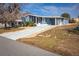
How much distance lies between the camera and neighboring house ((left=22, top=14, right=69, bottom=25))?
12.7 ft

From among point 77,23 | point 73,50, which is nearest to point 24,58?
point 73,50

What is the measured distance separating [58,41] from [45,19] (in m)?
0.42

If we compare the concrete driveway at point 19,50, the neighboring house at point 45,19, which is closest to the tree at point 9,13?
the neighboring house at point 45,19

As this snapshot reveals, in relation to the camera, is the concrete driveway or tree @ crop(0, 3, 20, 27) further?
tree @ crop(0, 3, 20, 27)

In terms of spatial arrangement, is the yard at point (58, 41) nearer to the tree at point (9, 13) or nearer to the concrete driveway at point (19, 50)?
the concrete driveway at point (19, 50)

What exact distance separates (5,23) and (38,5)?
0.63 m

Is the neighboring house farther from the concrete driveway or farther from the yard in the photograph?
the concrete driveway

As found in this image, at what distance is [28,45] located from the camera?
3.86m

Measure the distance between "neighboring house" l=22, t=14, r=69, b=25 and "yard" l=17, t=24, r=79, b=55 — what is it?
105 mm

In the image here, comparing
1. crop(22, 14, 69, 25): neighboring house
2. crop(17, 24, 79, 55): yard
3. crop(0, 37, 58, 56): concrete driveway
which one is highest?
crop(22, 14, 69, 25): neighboring house

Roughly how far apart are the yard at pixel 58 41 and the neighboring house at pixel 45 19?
0.10 m

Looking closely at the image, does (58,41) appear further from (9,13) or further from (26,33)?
(9,13)

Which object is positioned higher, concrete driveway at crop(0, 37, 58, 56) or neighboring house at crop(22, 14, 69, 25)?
neighboring house at crop(22, 14, 69, 25)

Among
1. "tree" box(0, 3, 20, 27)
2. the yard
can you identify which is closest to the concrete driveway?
the yard
